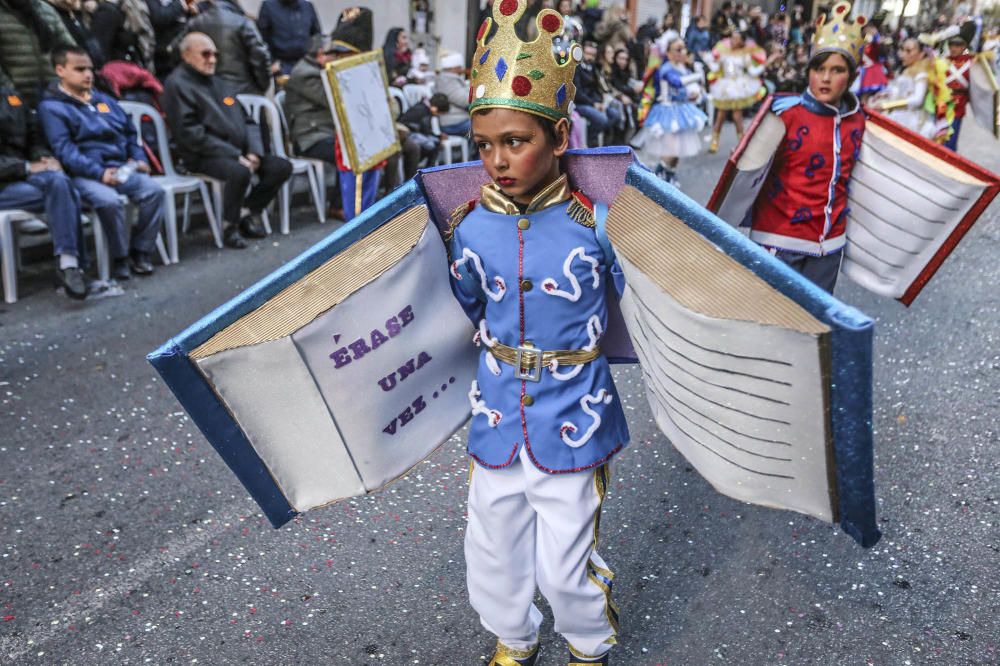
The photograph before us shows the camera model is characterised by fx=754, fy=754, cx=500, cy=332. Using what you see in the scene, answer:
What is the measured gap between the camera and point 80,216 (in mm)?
4930

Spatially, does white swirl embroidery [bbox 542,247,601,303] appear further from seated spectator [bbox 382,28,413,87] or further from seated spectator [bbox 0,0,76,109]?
seated spectator [bbox 382,28,413,87]

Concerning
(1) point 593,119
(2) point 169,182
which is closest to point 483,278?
(2) point 169,182

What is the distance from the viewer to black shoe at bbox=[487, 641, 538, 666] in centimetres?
208

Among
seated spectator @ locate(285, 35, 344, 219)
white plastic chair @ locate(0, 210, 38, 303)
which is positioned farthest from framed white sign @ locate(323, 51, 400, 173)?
white plastic chair @ locate(0, 210, 38, 303)

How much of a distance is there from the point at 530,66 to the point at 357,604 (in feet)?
5.73

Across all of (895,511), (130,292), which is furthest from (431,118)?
(895,511)

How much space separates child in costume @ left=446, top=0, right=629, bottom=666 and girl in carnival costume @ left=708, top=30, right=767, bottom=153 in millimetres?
10251

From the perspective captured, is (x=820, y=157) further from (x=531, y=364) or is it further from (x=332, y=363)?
(x=332, y=363)

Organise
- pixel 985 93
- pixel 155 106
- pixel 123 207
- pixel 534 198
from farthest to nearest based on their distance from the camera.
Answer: pixel 985 93
pixel 155 106
pixel 123 207
pixel 534 198

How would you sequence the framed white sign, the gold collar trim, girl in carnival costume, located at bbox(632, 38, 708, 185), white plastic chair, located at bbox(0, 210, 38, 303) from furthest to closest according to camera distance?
1. girl in carnival costume, located at bbox(632, 38, 708, 185)
2. the framed white sign
3. white plastic chair, located at bbox(0, 210, 38, 303)
4. the gold collar trim

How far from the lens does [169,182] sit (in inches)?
230

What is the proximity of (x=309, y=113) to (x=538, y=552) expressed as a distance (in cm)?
584

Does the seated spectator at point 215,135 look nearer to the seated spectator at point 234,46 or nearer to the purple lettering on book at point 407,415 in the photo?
the seated spectator at point 234,46

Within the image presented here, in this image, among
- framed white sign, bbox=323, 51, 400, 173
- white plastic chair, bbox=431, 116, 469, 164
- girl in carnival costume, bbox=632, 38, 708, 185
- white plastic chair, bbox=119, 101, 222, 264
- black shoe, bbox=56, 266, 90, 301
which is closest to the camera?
black shoe, bbox=56, 266, 90, 301
